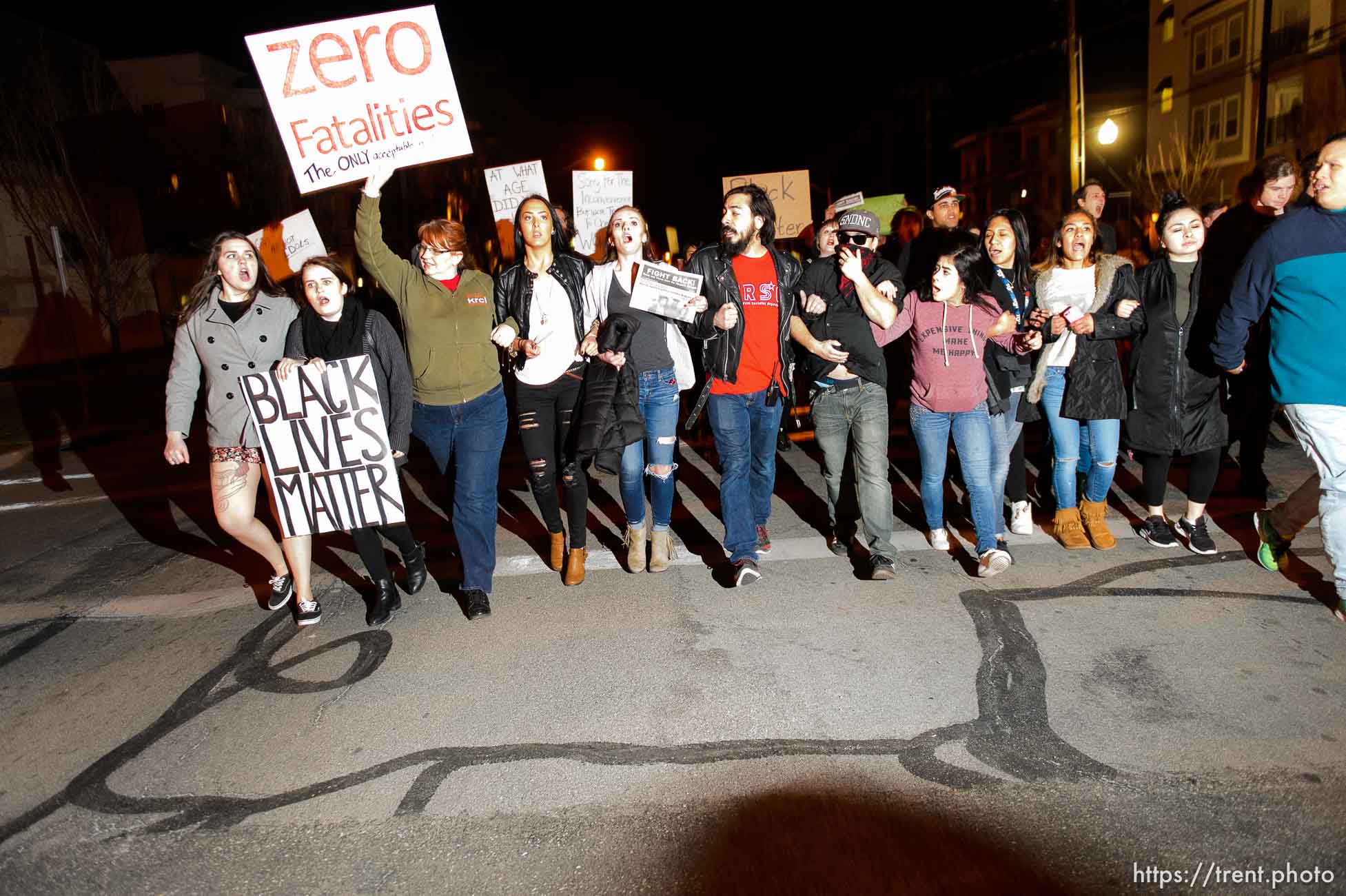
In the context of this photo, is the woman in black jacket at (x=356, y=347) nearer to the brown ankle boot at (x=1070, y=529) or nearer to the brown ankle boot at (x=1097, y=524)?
the brown ankle boot at (x=1070, y=529)

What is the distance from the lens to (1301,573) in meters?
4.34

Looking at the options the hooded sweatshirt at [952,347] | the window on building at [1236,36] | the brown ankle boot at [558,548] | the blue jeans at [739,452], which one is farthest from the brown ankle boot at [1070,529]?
the window on building at [1236,36]

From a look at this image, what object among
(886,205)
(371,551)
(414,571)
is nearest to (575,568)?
(414,571)

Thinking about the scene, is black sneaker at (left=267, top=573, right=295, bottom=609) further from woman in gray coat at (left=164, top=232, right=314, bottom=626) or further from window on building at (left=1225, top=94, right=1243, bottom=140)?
window on building at (left=1225, top=94, right=1243, bottom=140)

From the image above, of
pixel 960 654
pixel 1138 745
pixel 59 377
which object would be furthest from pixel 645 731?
pixel 59 377

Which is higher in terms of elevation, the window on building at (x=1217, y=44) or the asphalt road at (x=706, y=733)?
the window on building at (x=1217, y=44)

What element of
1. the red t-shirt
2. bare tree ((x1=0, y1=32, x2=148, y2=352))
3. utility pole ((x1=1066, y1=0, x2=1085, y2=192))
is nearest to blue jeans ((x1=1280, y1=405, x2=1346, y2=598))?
the red t-shirt

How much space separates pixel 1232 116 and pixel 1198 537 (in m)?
35.8

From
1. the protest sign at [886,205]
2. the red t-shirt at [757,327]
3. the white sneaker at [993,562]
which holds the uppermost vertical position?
the protest sign at [886,205]

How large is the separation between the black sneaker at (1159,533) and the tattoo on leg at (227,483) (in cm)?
523

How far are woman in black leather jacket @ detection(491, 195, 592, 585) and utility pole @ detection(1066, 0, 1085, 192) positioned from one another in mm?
12455

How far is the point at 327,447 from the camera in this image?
4.34 metres

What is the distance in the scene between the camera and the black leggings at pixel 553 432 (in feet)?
15.4

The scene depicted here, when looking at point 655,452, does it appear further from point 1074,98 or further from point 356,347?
point 1074,98
